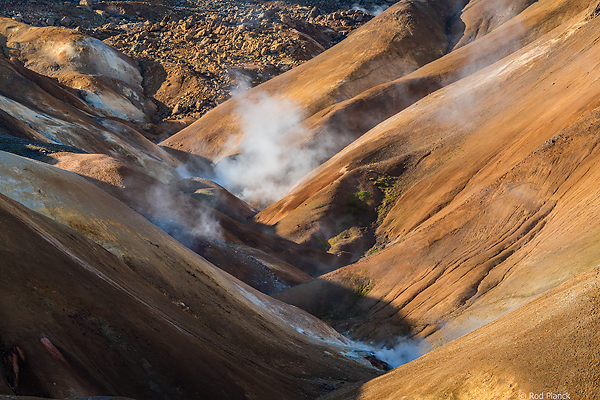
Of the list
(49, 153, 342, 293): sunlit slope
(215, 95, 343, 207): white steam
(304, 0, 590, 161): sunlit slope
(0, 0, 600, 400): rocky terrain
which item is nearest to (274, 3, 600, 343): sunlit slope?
(0, 0, 600, 400): rocky terrain

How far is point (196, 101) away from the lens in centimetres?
7044

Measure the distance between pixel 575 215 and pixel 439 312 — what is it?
21.1 feet

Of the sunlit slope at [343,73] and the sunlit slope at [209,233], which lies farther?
the sunlit slope at [343,73]

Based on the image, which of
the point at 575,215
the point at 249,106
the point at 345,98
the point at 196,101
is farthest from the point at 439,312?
the point at 196,101

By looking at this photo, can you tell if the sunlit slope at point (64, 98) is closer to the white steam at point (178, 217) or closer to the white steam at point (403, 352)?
the white steam at point (178, 217)

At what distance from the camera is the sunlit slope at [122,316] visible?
8.44m

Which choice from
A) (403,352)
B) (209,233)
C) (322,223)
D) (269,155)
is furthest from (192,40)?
(403,352)

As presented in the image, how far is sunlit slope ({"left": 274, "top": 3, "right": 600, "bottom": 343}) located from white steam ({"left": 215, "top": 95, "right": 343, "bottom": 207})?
6761 mm

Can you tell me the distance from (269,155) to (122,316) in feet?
132

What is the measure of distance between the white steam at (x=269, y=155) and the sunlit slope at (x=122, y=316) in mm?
28455

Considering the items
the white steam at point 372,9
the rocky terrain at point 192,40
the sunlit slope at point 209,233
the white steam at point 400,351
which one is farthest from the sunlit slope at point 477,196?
A: the white steam at point 372,9

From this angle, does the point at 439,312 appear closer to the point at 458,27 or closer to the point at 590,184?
the point at 590,184

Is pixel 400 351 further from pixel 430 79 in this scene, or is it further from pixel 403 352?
pixel 430 79

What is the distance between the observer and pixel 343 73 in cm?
5728
